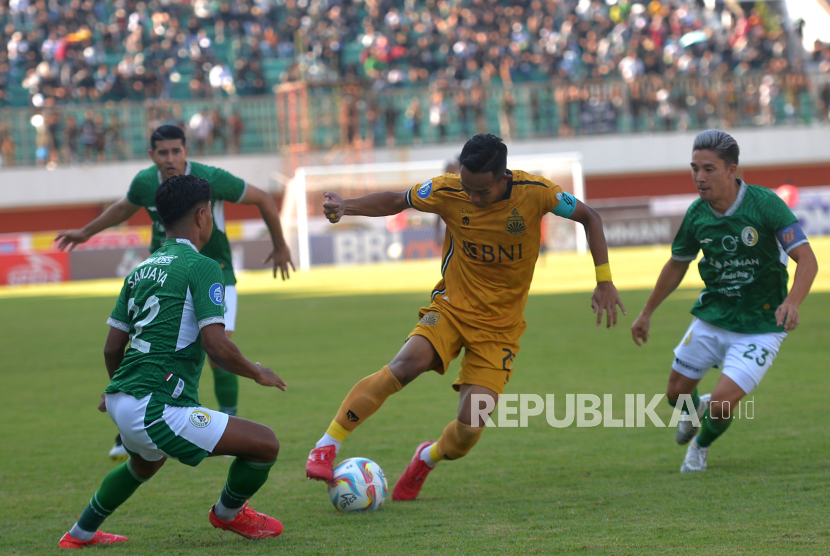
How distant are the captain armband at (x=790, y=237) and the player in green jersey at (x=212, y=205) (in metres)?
3.15

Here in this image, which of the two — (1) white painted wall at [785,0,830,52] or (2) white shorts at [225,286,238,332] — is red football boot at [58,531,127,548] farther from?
(1) white painted wall at [785,0,830,52]

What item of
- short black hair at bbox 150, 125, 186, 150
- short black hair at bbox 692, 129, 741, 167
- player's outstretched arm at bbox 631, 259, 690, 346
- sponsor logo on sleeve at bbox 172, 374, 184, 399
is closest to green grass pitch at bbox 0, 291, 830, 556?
sponsor logo on sleeve at bbox 172, 374, 184, 399

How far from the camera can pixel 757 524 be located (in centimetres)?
406

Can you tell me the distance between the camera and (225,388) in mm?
6309

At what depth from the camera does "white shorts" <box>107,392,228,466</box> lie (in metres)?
3.81

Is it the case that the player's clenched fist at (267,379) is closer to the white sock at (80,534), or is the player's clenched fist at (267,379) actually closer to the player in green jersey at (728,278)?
the white sock at (80,534)

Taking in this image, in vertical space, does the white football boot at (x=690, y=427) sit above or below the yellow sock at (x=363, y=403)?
below

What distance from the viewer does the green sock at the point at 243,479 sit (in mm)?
4074

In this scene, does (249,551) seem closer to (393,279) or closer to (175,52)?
(393,279)

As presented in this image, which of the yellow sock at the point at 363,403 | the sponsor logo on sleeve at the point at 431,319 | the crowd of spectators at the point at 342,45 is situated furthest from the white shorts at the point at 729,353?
the crowd of spectators at the point at 342,45

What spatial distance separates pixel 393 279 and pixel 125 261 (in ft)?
27.1

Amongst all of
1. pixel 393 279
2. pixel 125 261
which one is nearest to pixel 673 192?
pixel 393 279

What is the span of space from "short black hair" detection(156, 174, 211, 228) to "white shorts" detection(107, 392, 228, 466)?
30.8 inches

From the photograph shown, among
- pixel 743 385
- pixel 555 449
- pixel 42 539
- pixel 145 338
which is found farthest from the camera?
pixel 555 449
